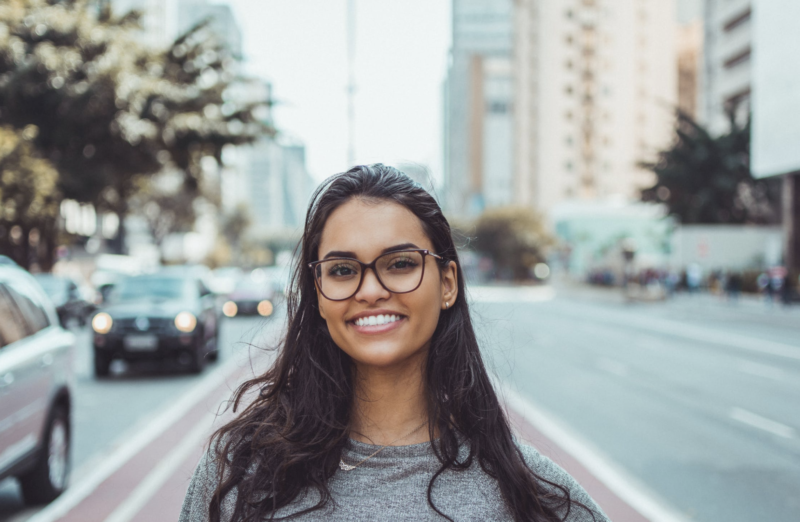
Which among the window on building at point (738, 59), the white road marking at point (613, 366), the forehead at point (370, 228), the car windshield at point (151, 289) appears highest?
the window on building at point (738, 59)

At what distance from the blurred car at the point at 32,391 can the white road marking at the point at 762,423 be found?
7505mm

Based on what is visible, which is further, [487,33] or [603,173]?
[487,33]

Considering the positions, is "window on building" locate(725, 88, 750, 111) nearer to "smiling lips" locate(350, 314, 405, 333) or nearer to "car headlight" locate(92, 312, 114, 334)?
"car headlight" locate(92, 312, 114, 334)

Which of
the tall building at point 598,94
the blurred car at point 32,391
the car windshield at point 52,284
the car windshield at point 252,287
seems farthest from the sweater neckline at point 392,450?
the tall building at point 598,94

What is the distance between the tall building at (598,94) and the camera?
95938 mm

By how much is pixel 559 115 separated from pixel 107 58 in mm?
80369

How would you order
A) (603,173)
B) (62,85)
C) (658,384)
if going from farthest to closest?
1. (603,173)
2. (62,85)
3. (658,384)

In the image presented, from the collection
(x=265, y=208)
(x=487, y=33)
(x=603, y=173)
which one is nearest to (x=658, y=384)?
(x=603, y=173)

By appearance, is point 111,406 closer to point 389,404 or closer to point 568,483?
point 389,404

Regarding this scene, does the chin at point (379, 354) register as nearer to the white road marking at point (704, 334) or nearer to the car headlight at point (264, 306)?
the white road marking at point (704, 334)

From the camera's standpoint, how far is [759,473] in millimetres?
7316

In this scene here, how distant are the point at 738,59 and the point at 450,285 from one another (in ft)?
224

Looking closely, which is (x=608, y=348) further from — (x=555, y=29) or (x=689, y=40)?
(x=689, y=40)

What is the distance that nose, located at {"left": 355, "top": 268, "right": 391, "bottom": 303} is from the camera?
186 cm
